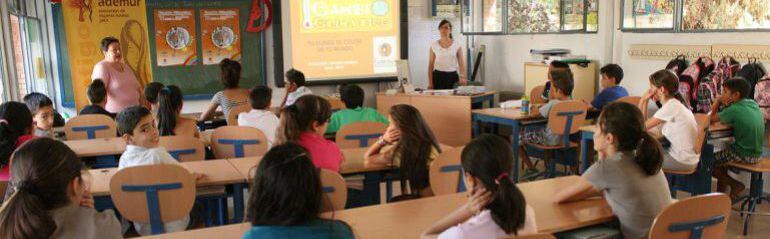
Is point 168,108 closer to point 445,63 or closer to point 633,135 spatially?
point 633,135

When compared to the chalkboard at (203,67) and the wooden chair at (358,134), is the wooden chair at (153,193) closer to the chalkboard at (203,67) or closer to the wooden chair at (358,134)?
the wooden chair at (358,134)

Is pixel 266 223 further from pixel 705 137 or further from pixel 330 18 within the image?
pixel 330 18

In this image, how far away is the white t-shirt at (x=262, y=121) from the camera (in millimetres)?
4691

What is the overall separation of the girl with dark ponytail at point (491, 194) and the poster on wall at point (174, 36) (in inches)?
243

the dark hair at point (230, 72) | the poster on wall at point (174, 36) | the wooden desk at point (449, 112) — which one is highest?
the poster on wall at point (174, 36)

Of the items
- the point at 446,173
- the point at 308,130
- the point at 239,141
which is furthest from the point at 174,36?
the point at 446,173

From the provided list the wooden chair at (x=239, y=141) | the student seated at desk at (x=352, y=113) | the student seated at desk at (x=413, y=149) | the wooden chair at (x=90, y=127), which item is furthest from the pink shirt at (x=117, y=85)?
the student seated at desk at (x=413, y=149)

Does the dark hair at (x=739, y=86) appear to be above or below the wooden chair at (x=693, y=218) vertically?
above

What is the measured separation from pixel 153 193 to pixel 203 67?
509 centimetres

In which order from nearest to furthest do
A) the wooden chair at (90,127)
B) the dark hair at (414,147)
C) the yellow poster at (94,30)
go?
1. the dark hair at (414,147)
2. the wooden chair at (90,127)
3. the yellow poster at (94,30)

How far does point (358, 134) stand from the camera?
14.7 ft

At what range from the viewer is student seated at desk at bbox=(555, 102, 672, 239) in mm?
2666

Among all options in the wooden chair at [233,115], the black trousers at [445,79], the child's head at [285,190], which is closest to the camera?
the child's head at [285,190]

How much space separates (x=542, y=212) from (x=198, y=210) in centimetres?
198
